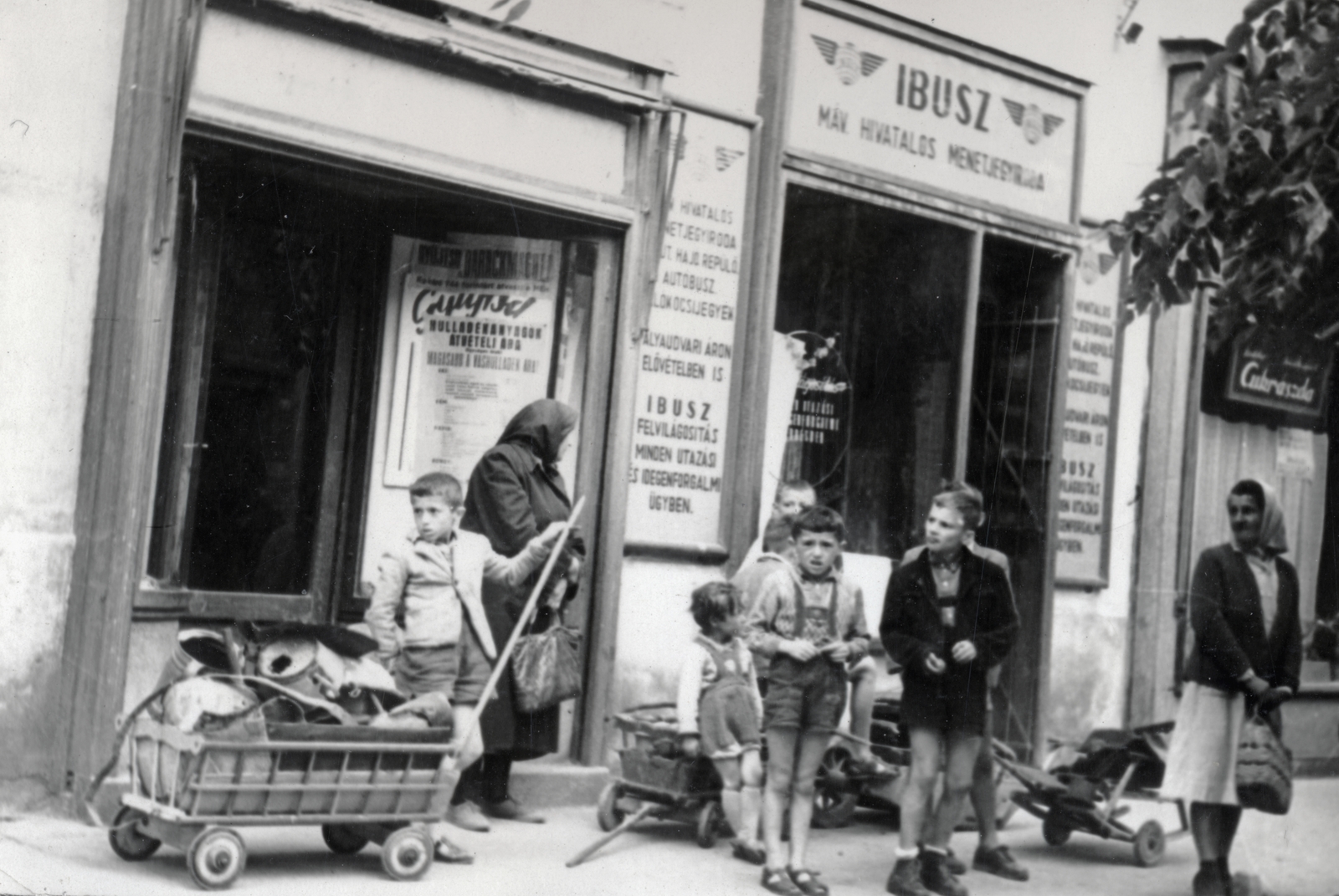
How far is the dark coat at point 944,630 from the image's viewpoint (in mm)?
6449

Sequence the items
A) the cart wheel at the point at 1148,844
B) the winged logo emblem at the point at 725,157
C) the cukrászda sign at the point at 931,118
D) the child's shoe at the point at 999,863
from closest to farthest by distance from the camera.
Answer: the child's shoe at the point at 999,863, the cart wheel at the point at 1148,844, the winged logo emblem at the point at 725,157, the cukrászda sign at the point at 931,118

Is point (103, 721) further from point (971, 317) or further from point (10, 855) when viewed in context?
point (971, 317)

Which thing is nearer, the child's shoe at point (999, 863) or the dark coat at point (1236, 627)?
the dark coat at point (1236, 627)

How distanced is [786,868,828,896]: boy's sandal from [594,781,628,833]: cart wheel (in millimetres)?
1052

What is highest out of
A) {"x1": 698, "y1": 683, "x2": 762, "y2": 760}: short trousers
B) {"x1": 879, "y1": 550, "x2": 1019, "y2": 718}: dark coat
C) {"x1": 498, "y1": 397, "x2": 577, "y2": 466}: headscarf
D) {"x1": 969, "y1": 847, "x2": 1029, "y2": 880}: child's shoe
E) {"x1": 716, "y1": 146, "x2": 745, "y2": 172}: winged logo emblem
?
{"x1": 716, "y1": 146, "x2": 745, "y2": 172}: winged logo emblem

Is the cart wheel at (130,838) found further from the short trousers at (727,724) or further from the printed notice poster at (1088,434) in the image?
the printed notice poster at (1088,434)

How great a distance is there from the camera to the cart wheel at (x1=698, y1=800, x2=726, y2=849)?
6.88 m

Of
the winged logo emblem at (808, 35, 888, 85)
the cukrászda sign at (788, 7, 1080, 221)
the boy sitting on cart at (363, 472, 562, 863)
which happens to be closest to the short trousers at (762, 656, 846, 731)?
the boy sitting on cart at (363, 472, 562, 863)

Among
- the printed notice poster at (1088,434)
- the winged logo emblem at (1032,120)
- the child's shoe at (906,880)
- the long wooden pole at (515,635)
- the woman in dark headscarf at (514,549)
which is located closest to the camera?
the long wooden pole at (515,635)

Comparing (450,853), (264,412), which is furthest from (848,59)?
(450,853)

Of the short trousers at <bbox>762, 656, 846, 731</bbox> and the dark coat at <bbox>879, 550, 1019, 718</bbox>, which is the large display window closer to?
the dark coat at <bbox>879, 550, 1019, 718</bbox>

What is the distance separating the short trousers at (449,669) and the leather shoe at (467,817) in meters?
0.53

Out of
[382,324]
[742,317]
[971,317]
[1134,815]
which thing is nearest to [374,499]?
[382,324]

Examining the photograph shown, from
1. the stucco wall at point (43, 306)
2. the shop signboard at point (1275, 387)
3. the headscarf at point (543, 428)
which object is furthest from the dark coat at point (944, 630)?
the shop signboard at point (1275, 387)
